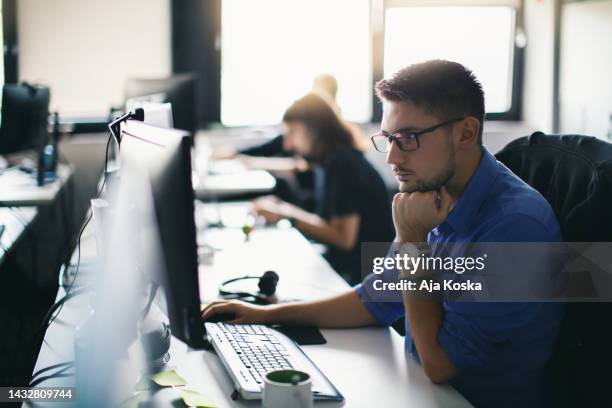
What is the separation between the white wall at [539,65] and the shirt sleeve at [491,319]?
12.7ft

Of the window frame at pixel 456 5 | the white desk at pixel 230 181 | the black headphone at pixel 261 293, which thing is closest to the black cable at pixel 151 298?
the black headphone at pixel 261 293

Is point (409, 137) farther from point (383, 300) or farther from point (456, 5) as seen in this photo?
point (456, 5)

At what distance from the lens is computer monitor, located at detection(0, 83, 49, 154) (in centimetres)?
338

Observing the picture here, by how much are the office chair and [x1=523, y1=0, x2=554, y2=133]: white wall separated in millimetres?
3738

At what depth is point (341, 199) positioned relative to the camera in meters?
2.80

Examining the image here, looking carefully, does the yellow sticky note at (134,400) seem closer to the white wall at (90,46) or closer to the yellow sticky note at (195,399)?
the yellow sticky note at (195,399)

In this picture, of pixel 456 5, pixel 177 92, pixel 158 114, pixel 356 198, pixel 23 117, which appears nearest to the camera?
pixel 158 114

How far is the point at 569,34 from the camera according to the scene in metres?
4.78

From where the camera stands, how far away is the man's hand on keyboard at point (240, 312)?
1.61m

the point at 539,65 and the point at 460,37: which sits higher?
the point at 460,37

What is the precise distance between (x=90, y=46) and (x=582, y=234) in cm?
385

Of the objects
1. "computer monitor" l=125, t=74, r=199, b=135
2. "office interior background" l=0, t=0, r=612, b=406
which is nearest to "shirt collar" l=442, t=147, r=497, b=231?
"computer monitor" l=125, t=74, r=199, b=135

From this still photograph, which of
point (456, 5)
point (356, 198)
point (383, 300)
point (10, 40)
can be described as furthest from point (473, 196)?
point (456, 5)

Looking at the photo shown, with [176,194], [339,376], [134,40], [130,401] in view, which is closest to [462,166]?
[339,376]
